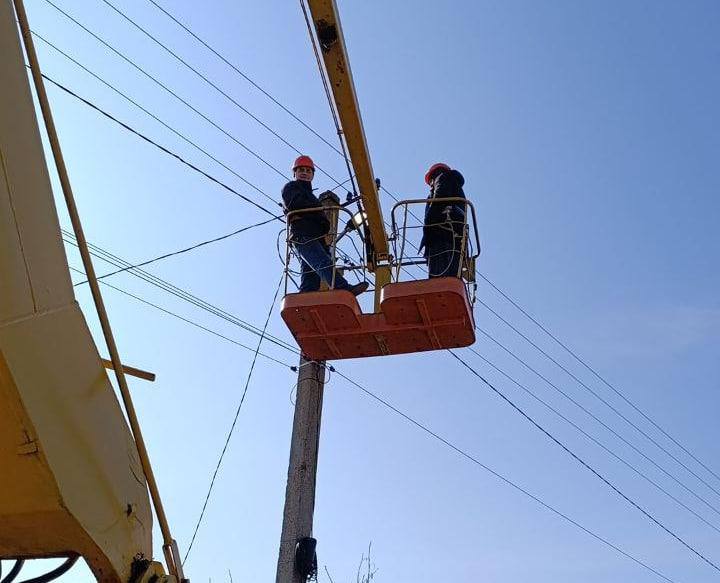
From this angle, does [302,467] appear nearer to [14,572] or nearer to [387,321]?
[387,321]

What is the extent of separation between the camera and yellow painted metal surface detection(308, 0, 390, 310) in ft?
21.9

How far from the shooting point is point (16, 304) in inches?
94.4

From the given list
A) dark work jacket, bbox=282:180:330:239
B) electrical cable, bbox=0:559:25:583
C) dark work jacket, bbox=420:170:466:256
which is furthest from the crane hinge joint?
electrical cable, bbox=0:559:25:583

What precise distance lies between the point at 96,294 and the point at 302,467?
441cm

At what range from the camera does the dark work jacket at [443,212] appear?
795 cm

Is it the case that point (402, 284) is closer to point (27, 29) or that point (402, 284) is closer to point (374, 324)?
point (374, 324)

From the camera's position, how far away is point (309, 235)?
802cm

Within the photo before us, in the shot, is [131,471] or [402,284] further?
→ [402,284]

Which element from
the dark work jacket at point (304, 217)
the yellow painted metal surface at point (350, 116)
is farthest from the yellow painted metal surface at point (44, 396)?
the dark work jacket at point (304, 217)

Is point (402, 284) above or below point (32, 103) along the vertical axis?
above

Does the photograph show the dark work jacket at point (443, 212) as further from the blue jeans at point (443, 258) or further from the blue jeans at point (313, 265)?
the blue jeans at point (313, 265)

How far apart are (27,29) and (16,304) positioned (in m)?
1.01

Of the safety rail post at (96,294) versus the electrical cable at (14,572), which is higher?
the safety rail post at (96,294)

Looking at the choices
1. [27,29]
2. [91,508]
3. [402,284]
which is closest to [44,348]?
[91,508]
